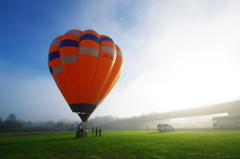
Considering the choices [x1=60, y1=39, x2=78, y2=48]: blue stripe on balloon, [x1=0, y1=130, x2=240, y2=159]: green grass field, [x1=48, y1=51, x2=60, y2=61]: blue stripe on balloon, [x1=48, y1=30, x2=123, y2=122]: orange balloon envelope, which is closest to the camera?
[x1=0, y1=130, x2=240, y2=159]: green grass field

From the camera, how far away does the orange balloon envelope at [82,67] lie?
71.0 ft

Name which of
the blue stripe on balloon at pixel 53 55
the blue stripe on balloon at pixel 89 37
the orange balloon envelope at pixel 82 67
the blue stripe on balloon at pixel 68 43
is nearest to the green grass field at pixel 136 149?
the orange balloon envelope at pixel 82 67

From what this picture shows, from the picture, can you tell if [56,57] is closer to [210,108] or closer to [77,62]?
[77,62]

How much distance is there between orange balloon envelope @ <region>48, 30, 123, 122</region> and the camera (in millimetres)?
21641

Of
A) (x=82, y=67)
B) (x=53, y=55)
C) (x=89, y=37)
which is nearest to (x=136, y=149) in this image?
(x=82, y=67)

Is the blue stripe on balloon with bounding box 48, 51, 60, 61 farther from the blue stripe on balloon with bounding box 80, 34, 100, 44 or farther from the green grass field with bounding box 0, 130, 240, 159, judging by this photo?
the green grass field with bounding box 0, 130, 240, 159

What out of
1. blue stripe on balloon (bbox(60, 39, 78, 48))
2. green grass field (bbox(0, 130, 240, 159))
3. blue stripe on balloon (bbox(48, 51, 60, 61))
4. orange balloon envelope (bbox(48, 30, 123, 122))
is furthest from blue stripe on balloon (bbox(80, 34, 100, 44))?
green grass field (bbox(0, 130, 240, 159))

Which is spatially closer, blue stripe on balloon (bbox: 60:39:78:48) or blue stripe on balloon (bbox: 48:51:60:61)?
blue stripe on balloon (bbox: 60:39:78:48)

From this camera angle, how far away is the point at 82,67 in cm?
2150

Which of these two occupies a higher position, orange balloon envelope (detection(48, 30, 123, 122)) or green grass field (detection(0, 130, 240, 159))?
orange balloon envelope (detection(48, 30, 123, 122))

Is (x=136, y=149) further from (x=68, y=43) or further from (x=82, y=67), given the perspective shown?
(x=68, y=43)

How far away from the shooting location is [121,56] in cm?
2703

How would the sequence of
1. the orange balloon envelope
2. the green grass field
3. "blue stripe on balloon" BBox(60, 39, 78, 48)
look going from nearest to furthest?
the green grass field → the orange balloon envelope → "blue stripe on balloon" BBox(60, 39, 78, 48)

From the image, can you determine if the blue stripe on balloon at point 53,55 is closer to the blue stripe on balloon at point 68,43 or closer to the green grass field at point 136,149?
the blue stripe on balloon at point 68,43
